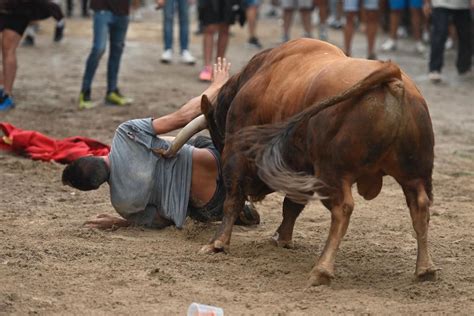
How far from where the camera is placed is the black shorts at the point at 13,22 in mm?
11180

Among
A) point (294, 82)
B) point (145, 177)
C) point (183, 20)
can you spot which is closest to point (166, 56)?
point (183, 20)

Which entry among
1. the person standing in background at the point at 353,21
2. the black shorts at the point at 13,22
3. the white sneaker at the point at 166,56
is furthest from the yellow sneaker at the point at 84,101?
the person standing in background at the point at 353,21

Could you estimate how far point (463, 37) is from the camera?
1423cm

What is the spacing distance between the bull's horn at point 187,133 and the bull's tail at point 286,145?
876 millimetres

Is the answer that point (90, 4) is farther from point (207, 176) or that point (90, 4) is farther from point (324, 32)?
point (324, 32)

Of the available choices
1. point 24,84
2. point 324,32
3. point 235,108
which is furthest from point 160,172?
point 324,32

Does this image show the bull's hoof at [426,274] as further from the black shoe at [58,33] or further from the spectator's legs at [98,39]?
the black shoe at [58,33]

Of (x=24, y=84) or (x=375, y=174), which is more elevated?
(x=375, y=174)

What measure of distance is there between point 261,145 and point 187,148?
129 cm

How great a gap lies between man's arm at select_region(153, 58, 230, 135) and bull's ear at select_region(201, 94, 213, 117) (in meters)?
0.23

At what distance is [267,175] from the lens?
18.3ft

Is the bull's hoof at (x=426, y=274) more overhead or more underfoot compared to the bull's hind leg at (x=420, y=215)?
more underfoot

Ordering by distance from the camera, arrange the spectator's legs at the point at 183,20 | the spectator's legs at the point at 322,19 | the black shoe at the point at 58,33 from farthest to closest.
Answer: the spectator's legs at the point at 322,19 < the black shoe at the point at 58,33 < the spectator's legs at the point at 183,20

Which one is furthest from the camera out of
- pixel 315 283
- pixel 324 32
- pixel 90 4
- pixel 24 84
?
pixel 324 32
